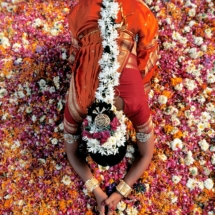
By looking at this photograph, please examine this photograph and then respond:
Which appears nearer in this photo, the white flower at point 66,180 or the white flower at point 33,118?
the white flower at point 66,180

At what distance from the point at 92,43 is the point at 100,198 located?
1.06 metres

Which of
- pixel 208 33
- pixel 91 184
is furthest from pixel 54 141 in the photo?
pixel 208 33

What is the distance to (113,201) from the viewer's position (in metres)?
2.16

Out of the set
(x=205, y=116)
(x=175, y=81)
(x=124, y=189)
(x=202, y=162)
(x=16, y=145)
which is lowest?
(x=16, y=145)

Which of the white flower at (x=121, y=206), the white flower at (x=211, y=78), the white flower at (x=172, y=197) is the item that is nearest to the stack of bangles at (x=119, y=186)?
the white flower at (x=121, y=206)

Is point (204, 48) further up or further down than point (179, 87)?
further up

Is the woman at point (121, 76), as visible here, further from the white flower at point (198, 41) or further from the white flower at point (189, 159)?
the white flower at point (198, 41)

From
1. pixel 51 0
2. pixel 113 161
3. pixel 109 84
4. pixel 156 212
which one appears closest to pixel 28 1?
pixel 51 0

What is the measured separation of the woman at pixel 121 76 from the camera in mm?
1759

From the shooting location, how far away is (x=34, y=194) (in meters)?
2.36

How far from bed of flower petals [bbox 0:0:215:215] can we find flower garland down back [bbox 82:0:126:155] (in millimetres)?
741

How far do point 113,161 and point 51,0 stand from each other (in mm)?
1872

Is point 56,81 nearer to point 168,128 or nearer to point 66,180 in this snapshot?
point 66,180

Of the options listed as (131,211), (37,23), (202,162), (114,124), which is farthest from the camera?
(37,23)
